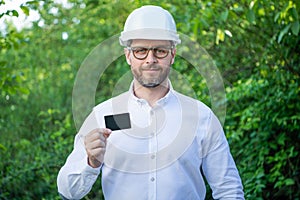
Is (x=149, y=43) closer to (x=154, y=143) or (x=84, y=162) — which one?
(x=154, y=143)

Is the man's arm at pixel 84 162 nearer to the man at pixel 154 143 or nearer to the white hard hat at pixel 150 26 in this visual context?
the man at pixel 154 143

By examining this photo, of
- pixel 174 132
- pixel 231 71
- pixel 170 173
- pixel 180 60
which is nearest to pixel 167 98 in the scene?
pixel 174 132

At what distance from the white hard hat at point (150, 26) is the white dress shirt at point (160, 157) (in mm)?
254

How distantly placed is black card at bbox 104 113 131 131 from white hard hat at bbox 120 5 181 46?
345 mm

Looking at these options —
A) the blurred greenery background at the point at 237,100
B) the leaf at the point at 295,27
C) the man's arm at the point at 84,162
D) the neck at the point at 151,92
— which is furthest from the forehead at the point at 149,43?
the leaf at the point at 295,27

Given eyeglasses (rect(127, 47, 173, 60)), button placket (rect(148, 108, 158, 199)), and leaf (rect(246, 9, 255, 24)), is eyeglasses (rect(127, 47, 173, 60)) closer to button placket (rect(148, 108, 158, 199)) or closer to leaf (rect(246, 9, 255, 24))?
button placket (rect(148, 108, 158, 199))

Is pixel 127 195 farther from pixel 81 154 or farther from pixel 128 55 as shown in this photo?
pixel 128 55

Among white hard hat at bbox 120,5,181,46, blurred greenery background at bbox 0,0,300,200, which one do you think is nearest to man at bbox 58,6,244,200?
white hard hat at bbox 120,5,181,46

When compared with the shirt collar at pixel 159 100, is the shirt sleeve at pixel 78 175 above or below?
below

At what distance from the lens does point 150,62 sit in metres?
2.46

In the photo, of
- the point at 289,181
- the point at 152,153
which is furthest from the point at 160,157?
the point at 289,181

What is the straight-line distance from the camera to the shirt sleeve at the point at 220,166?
2541mm

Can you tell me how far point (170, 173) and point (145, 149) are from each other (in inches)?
5.5

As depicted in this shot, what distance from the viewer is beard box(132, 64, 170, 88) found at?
8.11 ft
